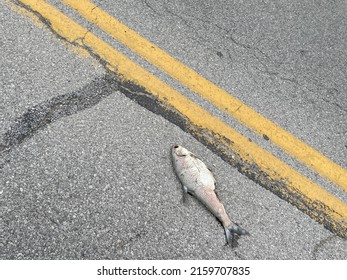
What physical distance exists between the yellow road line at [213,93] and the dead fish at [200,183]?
1.72 feet

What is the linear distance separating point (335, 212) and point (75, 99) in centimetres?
190

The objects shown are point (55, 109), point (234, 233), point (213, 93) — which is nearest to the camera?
point (234, 233)

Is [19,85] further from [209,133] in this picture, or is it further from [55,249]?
[209,133]

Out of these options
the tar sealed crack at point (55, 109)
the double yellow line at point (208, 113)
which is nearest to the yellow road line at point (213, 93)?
the double yellow line at point (208, 113)

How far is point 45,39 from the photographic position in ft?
9.71

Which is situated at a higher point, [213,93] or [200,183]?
[213,93]

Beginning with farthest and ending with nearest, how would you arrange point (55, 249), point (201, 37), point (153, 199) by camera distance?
1. point (201, 37)
2. point (153, 199)
3. point (55, 249)

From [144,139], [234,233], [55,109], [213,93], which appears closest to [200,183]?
[234,233]

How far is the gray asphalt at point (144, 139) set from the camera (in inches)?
90.5

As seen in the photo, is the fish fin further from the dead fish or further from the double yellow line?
the double yellow line

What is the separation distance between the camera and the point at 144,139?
8.75 ft

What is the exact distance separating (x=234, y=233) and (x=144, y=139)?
846 millimetres

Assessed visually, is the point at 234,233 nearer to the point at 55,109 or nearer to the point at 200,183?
the point at 200,183

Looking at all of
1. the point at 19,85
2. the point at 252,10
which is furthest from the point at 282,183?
the point at 19,85
